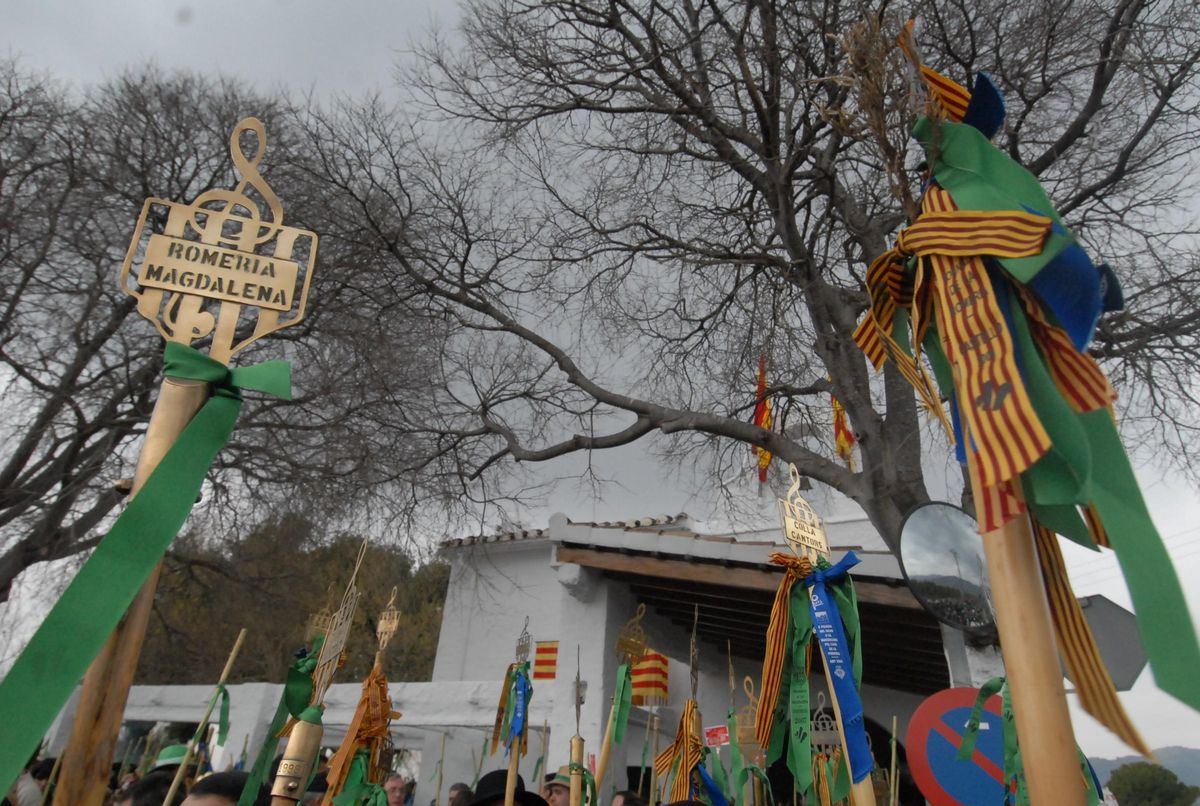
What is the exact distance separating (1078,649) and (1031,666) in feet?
0.62

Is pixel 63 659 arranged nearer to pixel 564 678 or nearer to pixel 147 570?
pixel 147 570

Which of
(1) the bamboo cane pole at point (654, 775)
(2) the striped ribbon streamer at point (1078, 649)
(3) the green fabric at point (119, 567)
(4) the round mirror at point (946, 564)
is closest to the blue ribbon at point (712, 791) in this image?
(1) the bamboo cane pole at point (654, 775)

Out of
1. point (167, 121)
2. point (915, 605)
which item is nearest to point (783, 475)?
point (915, 605)

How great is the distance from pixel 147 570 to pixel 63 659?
197 mm

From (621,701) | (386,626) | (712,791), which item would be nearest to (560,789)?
(621,701)

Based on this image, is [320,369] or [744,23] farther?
[320,369]

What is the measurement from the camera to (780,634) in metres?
3.51

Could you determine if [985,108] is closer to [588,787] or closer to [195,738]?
[195,738]

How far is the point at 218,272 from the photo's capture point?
184 centimetres

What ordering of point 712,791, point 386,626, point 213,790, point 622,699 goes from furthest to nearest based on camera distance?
point 622,699
point 712,791
point 386,626
point 213,790

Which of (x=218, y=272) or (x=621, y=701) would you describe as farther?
(x=621, y=701)

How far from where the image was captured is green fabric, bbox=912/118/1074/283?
1.60 metres

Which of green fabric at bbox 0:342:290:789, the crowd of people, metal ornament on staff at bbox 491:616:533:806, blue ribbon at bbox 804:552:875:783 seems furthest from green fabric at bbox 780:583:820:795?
green fabric at bbox 0:342:290:789

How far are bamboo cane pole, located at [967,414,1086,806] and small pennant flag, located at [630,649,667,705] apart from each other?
9.00 meters
